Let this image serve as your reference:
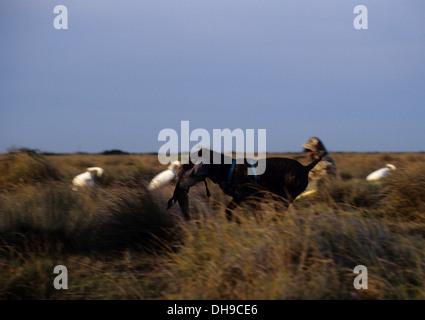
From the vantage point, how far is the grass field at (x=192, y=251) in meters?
4.45

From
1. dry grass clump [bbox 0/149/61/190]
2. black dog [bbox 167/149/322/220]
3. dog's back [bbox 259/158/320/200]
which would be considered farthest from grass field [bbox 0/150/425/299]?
dry grass clump [bbox 0/149/61/190]

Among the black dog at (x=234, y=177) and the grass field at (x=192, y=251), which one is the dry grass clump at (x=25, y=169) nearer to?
the grass field at (x=192, y=251)

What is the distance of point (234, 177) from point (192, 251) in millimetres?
1839

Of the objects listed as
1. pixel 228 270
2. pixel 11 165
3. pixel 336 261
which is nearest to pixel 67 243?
pixel 228 270

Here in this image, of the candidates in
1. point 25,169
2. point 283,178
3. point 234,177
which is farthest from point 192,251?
point 25,169

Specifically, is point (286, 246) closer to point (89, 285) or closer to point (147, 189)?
point (89, 285)

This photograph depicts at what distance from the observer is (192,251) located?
5215mm

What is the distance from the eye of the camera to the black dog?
6.81 meters

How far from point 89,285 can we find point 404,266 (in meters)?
3.33

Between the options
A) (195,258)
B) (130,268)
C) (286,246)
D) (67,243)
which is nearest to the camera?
(286,246)

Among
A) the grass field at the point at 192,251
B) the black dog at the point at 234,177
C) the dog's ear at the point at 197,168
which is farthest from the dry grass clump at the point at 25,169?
the dog's ear at the point at 197,168

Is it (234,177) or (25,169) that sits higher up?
(25,169)

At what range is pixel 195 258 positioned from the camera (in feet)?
16.8

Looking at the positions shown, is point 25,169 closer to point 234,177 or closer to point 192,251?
point 234,177
